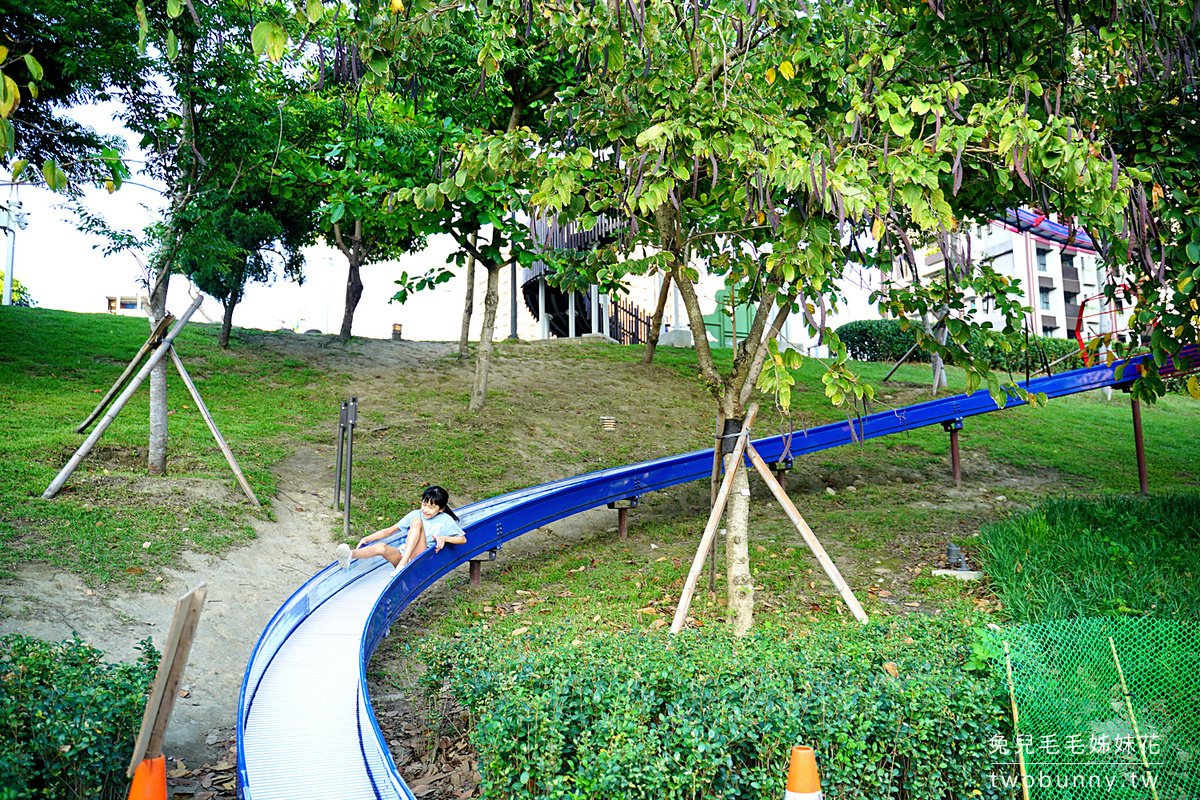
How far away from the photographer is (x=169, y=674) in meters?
2.86

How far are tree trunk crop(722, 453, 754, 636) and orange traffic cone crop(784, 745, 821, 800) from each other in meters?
2.99

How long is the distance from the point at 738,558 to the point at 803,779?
3451mm

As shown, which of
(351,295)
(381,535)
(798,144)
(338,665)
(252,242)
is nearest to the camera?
(338,665)

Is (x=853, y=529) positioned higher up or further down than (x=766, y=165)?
further down

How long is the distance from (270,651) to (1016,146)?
614 cm

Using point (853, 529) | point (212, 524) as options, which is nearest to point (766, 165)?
point (853, 529)

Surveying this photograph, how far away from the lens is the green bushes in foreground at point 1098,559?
584 centimetres

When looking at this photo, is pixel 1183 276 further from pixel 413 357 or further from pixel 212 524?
pixel 413 357

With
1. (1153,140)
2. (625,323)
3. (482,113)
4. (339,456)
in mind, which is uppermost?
(482,113)

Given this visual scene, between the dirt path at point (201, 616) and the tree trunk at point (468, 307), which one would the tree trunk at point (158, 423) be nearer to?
the dirt path at point (201, 616)

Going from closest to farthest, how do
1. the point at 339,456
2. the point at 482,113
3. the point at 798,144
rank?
the point at 798,144 < the point at 339,456 < the point at 482,113

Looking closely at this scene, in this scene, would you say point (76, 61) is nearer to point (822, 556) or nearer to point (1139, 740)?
point (822, 556)

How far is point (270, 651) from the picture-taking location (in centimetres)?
538

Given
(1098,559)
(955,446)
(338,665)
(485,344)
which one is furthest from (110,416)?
(955,446)
